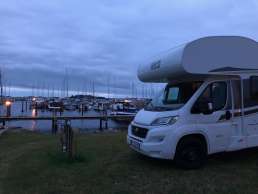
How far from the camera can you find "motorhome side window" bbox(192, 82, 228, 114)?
8.88 meters

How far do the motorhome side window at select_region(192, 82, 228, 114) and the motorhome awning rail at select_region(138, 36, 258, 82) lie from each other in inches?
14.2

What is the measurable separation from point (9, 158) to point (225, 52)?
267 inches

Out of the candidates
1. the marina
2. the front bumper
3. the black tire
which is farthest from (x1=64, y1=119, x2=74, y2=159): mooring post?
the marina

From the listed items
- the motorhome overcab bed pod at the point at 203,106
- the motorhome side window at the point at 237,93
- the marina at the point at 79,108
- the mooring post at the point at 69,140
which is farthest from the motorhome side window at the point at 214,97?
the marina at the point at 79,108

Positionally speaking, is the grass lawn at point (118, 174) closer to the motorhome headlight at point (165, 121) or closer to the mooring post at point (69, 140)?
the mooring post at point (69, 140)

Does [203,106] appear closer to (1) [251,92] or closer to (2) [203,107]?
(2) [203,107]

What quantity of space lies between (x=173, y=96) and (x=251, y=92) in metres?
2.04

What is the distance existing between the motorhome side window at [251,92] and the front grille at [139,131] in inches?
109

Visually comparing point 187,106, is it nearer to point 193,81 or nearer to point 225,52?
point 193,81

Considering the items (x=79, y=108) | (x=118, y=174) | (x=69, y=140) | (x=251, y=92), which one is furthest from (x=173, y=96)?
(x=79, y=108)

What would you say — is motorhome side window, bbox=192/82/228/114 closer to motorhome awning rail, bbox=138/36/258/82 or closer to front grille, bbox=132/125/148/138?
motorhome awning rail, bbox=138/36/258/82

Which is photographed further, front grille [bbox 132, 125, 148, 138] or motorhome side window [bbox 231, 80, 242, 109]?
motorhome side window [bbox 231, 80, 242, 109]

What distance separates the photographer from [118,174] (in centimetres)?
841

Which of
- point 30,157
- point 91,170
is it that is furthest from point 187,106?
point 30,157
